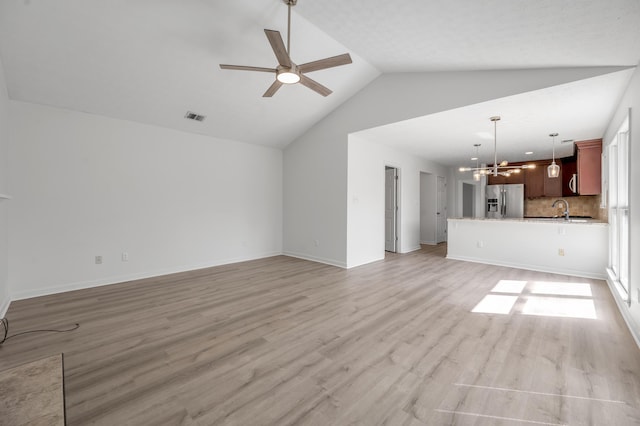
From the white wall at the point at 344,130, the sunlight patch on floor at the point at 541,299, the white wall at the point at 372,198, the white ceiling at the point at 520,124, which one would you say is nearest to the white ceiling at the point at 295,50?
the white ceiling at the point at 520,124

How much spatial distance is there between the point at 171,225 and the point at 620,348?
19.5 feet

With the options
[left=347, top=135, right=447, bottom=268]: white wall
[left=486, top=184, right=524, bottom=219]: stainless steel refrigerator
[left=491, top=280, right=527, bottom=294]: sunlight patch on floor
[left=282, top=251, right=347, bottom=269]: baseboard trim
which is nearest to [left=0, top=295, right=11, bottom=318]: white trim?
[left=282, top=251, right=347, bottom=269]: baseboard trim

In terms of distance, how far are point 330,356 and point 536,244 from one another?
492 centimetres

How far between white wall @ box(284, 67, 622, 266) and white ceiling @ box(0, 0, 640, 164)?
0.58ft

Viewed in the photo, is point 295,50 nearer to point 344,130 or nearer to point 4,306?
point 344,130

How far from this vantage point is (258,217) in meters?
6.32

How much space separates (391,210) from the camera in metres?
7.00

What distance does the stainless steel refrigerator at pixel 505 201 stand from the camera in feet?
25.7

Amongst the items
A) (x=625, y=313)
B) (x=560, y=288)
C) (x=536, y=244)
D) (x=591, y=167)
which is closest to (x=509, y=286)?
(x=560, y=288)

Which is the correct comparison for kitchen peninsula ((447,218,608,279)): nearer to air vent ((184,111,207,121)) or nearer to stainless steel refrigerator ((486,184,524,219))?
stainless steel refrigerator ((486,184,524,219))

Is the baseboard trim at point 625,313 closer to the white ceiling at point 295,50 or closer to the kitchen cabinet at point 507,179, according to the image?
the white ceiling at point 295,50

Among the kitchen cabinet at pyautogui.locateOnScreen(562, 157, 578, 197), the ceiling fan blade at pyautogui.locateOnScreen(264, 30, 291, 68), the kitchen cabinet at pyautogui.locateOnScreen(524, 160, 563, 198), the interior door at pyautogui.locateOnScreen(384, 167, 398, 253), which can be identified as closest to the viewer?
the ceiling fan blade at pyautogui.locateOnScreen(264, 30, 291, 68)

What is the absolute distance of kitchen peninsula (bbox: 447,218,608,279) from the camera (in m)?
4.65

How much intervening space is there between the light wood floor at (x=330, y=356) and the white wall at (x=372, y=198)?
5.67 feet
